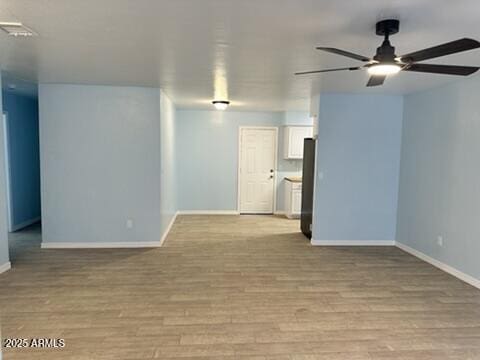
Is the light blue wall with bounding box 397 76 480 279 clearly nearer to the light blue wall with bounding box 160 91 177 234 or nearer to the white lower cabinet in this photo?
the white lower cabinet

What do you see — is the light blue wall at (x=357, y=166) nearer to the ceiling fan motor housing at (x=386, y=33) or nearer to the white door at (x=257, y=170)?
the white door at (x=257, y=170)

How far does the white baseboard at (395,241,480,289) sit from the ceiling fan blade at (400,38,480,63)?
2.92 metres

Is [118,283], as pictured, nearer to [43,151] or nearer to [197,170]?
[43,151]

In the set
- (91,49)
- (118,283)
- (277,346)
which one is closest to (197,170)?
(118,283)

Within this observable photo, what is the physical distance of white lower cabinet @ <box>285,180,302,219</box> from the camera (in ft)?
23.6

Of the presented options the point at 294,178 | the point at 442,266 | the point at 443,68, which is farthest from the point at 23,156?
the point at 442,266

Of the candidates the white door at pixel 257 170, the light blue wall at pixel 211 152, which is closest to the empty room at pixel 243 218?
the light blue wall at pixel 211 152

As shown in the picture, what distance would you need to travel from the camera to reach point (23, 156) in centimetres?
643

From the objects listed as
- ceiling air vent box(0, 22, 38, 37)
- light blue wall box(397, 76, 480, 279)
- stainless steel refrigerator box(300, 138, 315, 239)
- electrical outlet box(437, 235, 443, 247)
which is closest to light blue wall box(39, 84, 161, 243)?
ceiling air vent box(0, 22, 38, 37)

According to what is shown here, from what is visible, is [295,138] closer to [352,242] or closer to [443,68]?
[352,242]

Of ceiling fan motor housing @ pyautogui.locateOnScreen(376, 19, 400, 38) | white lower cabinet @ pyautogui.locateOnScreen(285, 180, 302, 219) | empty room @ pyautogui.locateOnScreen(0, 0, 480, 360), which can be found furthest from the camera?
white lower cabinet @ pyautogui.locateOnScreen(285, 180, 302, 219)

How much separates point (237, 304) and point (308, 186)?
9.94ft

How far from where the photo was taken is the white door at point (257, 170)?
7785 millimetres

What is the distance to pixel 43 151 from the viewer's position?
190 inches
